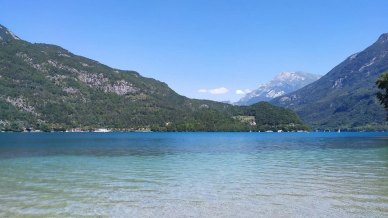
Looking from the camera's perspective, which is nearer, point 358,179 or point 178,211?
point 178,211

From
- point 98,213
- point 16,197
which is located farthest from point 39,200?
point 98,213

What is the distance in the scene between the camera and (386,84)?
105812 mm

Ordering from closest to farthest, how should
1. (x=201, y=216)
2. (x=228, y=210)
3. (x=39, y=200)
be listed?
1. (x=201, y=216)
2. (x=228, y=210)
3. (x=39, y=200)

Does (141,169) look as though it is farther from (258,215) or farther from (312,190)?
(258,215)

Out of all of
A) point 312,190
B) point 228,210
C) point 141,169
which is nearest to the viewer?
point 228,210

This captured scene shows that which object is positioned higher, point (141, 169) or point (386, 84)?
point (386, 84)

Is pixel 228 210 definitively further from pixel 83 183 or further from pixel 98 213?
pixel 83 183

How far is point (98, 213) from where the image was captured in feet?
62.1

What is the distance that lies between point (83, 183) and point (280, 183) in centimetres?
1404

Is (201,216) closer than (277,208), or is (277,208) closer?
(201,216)

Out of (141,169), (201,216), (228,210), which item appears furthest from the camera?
(141,169)

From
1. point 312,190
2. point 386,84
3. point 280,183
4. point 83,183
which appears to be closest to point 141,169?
point 83,183

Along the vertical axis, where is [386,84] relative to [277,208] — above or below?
above

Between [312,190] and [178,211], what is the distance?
32.9 feet
